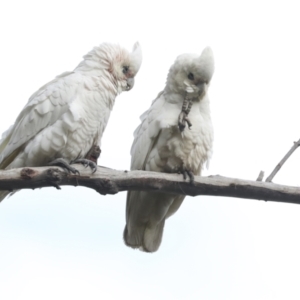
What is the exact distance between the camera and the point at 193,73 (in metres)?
4.63

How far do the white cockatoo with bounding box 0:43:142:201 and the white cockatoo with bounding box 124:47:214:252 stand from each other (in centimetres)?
42

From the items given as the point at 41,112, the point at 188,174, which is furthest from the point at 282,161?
the point at 41,112

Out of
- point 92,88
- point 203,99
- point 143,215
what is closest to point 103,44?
point 92,88

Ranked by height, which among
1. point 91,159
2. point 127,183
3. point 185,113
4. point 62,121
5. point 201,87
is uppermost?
point 201,87

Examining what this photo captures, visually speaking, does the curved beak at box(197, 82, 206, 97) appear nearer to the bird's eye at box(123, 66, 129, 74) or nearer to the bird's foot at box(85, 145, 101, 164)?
the bird's eye at box(123, 66, 129, 74)

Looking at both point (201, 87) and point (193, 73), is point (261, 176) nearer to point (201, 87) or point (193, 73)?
point (201, 87)

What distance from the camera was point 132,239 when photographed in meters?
4.94

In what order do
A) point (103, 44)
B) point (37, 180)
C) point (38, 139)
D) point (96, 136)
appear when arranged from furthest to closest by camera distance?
point (103, 44), point (96, 136), point (38, 139), point (37, 180)

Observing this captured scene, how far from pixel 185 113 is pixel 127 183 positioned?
1.06 meters

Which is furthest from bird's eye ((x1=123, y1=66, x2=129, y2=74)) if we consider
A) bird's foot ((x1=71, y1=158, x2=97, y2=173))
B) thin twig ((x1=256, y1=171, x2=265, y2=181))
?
thin twig ((x1=256, y1=171, x2=265, y2=181))

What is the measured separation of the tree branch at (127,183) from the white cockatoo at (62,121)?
1.36ft

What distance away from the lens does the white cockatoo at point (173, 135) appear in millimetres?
4539

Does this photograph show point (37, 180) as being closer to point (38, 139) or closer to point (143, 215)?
point (38, 139)

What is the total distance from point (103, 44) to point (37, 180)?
182cm
